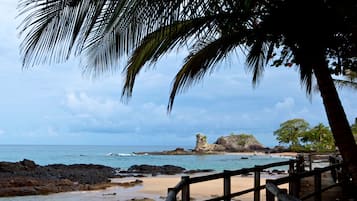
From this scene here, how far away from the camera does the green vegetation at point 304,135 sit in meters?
50.8

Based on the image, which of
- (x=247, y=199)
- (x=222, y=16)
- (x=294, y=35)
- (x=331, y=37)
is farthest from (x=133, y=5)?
(x=247, y=199)

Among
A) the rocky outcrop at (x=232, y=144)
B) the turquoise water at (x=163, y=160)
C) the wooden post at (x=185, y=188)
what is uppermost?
the rocky outcrop at (x=232, y=144)

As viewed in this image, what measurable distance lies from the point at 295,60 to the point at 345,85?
12401 mm

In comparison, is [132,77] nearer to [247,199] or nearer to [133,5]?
[133,5]

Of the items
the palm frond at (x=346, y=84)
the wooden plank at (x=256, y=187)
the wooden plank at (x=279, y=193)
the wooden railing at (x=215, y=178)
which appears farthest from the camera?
the palm frond at (x=346, y=84)

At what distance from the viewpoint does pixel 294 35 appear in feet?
15.2

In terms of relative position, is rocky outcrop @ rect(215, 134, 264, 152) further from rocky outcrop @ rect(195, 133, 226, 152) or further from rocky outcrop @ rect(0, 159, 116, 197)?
rocky outcrop @ rect(0, 159, 116, 197)

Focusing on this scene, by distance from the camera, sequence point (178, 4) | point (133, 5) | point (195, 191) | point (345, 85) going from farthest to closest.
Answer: point (195, 191)
point (345, 85)
point (178, 4)
point (133, 5)

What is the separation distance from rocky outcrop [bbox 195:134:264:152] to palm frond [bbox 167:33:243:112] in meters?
71.4

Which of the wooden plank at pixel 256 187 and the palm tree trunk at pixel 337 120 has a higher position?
the palm tree trunk at pixel 337 120

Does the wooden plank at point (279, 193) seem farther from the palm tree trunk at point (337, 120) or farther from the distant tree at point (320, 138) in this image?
the distant tree at point (320, 138)

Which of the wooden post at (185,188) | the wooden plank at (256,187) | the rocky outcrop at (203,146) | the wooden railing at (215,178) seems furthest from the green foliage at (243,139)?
the wooden post at (185,188)

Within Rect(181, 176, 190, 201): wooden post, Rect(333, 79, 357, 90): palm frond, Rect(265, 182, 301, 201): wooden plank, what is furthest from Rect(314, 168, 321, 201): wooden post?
Rect(333, 79, 357, 90): palm frond

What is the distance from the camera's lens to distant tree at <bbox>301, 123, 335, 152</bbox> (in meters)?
50.2
